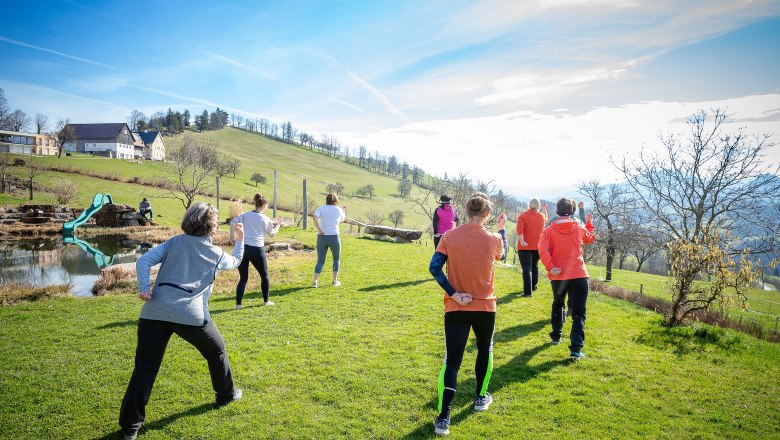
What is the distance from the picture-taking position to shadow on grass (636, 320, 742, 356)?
688 centimetres

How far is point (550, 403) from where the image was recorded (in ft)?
15.7

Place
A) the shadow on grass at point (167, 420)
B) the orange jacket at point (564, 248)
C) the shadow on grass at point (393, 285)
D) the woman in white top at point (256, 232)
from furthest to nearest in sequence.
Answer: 1. the shadow on grass at point (393, 285)
2. the woman in white top at point (256, 232)
3. the orange jacket at point (564, 248)
4. the shadow on grass at point (167, 420)

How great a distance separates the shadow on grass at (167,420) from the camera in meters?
3.97

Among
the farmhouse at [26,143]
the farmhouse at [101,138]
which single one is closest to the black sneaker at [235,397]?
the farmhouse at [26,143]

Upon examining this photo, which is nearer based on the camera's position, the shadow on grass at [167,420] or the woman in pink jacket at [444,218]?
the shadow on grass at [167,420]

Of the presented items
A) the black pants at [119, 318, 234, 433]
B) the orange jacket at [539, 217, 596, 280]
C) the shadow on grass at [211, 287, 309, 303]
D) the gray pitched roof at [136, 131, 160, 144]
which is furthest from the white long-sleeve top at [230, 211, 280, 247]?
the gray pitched roof at [136, 131, 160, 144]

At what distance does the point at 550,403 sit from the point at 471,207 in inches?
113

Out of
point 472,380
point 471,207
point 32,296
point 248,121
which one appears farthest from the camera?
point 248,121

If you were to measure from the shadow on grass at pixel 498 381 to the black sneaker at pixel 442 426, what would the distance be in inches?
3.1

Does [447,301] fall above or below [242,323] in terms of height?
above

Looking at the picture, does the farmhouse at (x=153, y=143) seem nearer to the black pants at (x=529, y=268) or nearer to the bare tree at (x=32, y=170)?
the bare tree at (x=32, y=170)

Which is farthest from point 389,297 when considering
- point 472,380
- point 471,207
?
point 471,207

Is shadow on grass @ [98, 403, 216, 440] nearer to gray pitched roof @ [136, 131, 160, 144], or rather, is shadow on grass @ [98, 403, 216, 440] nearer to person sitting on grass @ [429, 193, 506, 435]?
person sitting on grass @ [429, 193, 506, 435]

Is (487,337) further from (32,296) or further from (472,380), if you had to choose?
(32,296)
